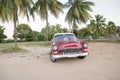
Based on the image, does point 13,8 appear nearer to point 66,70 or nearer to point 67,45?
point 67,45

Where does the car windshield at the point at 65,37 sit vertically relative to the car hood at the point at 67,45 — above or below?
above

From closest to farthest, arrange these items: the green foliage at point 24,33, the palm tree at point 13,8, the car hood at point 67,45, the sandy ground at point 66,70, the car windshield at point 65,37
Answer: the sandy ground at point 66,70
the car hood at point 67,45
the car windshield at point 65,37
the palm tree at point 13,8
the green foliage at point 24,33

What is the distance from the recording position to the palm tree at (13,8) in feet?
59.0

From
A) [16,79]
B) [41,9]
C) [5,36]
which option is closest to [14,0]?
[41,9]

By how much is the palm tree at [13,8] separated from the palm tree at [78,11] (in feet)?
45.5

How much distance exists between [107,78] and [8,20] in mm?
16129

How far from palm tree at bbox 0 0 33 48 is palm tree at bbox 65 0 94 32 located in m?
13.9

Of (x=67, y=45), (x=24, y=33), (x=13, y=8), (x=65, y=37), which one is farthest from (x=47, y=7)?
(x=24, y=33)

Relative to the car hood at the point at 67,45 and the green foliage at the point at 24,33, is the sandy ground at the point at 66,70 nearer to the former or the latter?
the car hood at the point at 67,45

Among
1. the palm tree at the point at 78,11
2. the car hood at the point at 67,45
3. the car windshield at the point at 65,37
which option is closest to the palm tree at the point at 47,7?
the palm tree at the point at 78,11

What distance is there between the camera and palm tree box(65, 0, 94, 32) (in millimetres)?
31686

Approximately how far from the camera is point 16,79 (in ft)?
20.5

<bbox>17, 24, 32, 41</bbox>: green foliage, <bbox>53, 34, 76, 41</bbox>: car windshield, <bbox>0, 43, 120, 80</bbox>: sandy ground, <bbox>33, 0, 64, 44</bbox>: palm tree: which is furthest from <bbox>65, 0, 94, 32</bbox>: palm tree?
<bbox>17, 24, 32, 41</bbox>: green foliage

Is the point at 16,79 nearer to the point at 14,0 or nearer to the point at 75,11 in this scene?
the point at 14,0
